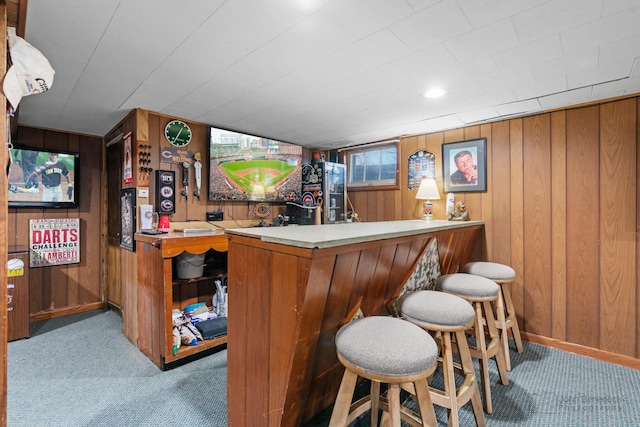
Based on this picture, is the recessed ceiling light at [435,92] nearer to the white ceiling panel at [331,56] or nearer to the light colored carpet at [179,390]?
the white ceiling panel at [331,56]

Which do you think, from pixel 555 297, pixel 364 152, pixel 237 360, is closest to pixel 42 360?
pixel 237 360

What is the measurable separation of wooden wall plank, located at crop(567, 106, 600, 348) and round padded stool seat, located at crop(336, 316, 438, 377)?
2285 millimetres

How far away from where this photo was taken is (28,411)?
1.78m

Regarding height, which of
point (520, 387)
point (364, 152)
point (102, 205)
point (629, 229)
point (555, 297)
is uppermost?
point (364, 152)

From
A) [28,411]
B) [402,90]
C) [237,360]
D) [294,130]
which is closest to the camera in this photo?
[237,360]

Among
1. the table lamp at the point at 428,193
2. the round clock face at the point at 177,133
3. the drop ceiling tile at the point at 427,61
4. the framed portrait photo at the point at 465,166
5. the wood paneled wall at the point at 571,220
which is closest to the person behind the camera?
the drop ceiling tile at the point at 427,61

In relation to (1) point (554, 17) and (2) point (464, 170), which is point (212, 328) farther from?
(1) point (554, 17)

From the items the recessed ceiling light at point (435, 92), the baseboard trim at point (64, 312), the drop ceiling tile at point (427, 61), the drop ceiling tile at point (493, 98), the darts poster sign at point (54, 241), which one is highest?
the drop ceiling tile at point (427, 61)

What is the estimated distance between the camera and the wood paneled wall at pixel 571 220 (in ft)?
7.69

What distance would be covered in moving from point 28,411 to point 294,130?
307 cm

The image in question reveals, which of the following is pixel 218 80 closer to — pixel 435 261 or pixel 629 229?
pixel 435 261

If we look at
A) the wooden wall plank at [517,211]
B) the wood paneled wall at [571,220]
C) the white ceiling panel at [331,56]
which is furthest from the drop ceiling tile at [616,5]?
the wooden wall plank at [517,211]

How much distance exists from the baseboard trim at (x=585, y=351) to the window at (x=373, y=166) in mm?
2102

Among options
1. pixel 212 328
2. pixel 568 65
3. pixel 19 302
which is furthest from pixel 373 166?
pixel 19 302
